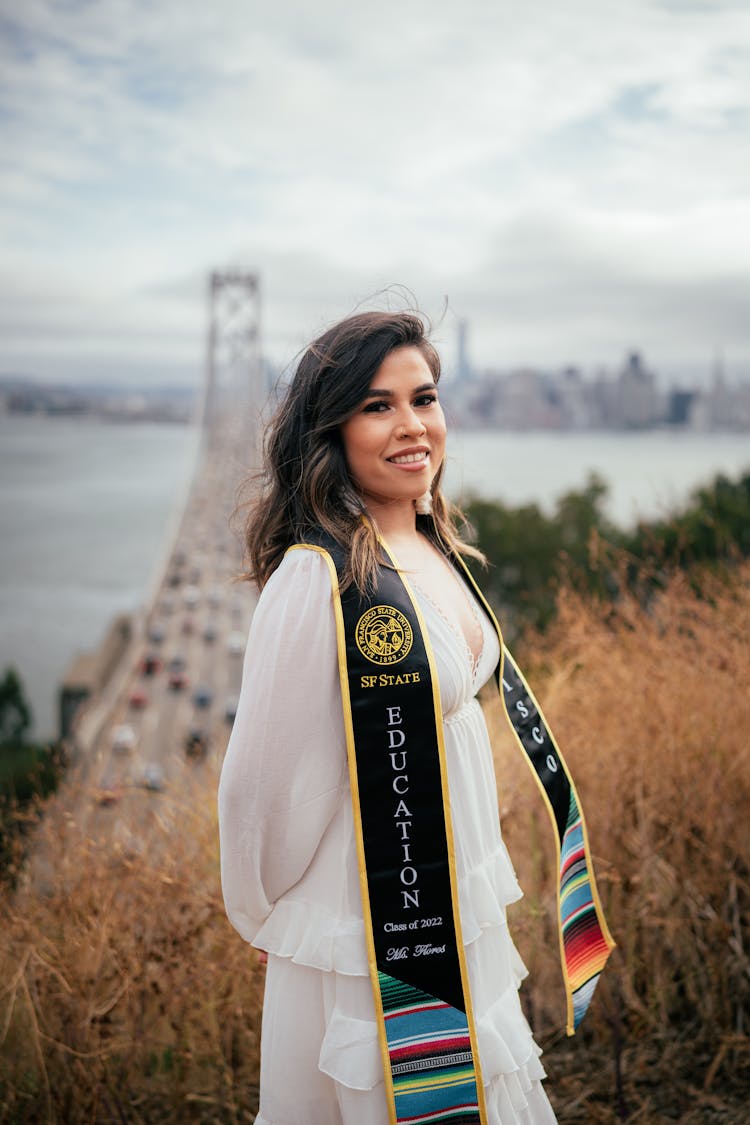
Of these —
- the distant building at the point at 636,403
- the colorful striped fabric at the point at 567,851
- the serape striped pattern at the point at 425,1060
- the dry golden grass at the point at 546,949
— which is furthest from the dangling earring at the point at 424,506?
the distant building at the point at 636,403

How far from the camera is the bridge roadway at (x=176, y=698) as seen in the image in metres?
2.43

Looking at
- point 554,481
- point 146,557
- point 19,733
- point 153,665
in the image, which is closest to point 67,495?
point 146,557

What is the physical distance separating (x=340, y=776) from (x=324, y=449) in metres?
0.47

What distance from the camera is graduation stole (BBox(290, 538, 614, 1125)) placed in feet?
4.36

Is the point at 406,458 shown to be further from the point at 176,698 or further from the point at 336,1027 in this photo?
the point at 176,698

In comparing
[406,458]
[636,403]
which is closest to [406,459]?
[406,458]

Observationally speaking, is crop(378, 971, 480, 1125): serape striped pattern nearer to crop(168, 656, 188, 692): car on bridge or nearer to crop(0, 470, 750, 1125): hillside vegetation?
crop(0, 470, 750, 1125): hillside vegetation

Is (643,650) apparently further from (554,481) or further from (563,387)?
(554,481)

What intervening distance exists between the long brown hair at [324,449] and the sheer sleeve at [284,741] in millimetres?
82

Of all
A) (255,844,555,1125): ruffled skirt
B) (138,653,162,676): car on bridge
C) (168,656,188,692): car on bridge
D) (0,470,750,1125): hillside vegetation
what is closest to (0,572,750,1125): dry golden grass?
(0,470,750,1125): hillside vegetation

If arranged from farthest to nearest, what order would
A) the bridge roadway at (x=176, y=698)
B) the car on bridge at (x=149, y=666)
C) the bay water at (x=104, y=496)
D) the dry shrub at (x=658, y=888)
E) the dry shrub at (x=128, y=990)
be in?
the bay water at (x=104, y=496) → the car on bridge at (x=149, y=666) → the bridge roadway at (x=176, y=698) → the dry shrub at (x=658, y=888) → the dry shrub at (x=128, y=990)

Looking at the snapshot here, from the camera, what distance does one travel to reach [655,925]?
8.11ft

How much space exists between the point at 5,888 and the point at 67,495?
88554 mm

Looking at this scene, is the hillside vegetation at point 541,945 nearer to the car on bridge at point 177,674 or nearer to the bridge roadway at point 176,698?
the bridge roadway at point 176,698
